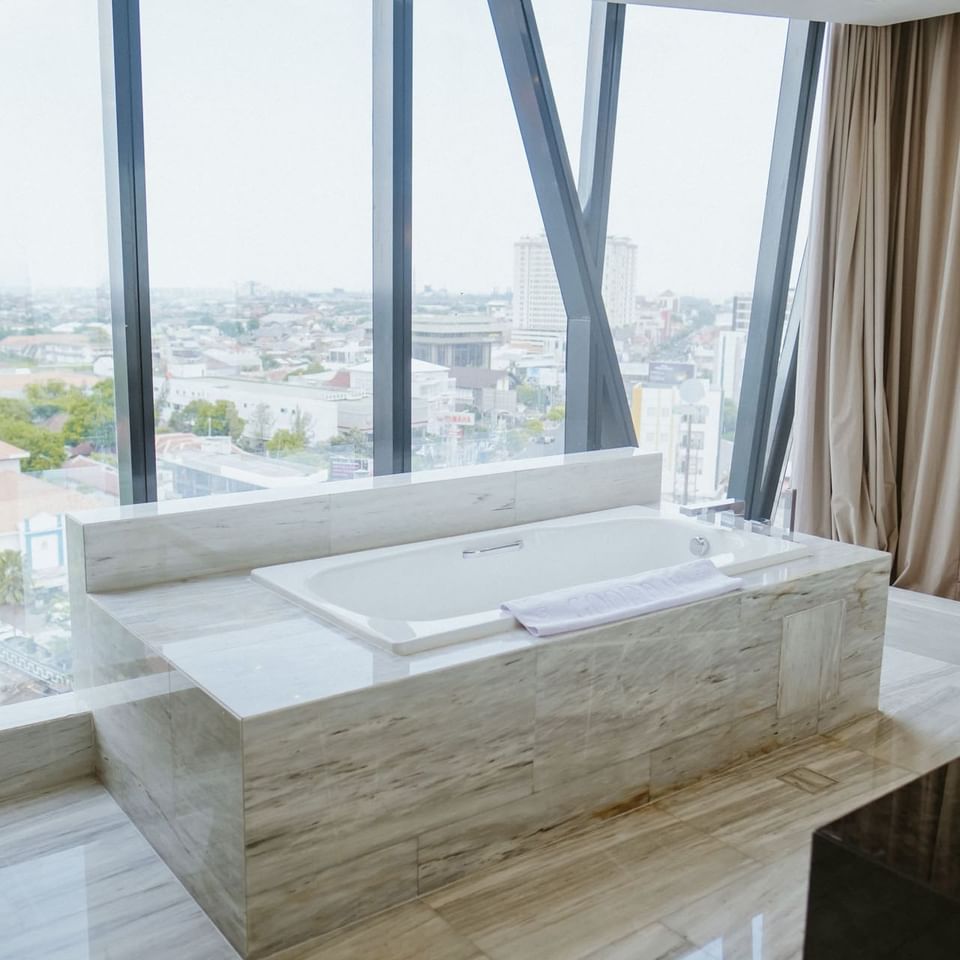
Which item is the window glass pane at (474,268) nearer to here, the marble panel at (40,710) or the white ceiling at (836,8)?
the white ceiling at (836,8)

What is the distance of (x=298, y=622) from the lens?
241 cm

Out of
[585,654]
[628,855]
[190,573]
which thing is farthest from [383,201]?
[628,855]

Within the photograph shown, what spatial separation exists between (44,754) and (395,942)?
43.6 inches

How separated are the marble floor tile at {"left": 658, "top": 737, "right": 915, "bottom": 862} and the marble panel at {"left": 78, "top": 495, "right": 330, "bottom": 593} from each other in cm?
123

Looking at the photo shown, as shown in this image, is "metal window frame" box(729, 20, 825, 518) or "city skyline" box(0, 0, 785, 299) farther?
"metal window frame" box(729, 20, 825, 518)

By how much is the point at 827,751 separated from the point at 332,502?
1583mm

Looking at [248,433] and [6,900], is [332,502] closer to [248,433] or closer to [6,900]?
[248,433]

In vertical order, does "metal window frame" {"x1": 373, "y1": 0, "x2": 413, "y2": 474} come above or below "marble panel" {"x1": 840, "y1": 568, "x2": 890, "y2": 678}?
above

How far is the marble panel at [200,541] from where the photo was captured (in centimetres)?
262

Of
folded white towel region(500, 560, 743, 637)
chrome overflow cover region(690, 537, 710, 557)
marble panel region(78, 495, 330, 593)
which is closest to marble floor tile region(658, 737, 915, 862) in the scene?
folded white towel region(500, 560, 743, 637)

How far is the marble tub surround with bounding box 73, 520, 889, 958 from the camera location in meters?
1.95

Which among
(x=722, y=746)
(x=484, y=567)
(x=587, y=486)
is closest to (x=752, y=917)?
(x=722, y=746)

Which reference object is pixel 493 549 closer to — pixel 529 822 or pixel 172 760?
pixel 529 822

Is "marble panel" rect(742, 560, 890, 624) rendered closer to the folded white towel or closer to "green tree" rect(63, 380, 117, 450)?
the folded white towel
